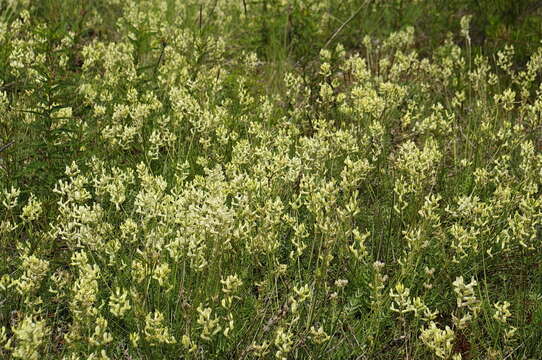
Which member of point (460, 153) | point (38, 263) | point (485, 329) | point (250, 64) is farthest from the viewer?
point (250, 64)

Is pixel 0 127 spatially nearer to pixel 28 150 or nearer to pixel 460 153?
pixel 28 150

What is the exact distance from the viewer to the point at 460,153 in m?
3.69

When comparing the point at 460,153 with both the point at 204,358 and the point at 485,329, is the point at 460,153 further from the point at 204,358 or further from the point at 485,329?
the point at 204,358

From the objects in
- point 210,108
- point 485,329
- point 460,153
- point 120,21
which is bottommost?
point 485,329

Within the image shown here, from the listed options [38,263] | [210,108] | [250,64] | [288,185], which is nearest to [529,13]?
[250,64]

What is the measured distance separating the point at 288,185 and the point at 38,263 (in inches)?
49.3

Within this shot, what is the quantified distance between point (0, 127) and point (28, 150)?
7.6 inches

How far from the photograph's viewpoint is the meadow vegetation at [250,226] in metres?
1.99

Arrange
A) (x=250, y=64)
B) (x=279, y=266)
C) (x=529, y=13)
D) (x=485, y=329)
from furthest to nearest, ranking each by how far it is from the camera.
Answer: (x=529, y=13) < (x=250, y=64) < (x=485, y=329) < (x=279, y=266)

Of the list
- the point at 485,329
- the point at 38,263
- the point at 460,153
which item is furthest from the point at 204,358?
the point at 460,153

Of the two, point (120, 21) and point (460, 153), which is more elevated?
point (120, 21)

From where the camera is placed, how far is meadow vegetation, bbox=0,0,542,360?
6.52ft

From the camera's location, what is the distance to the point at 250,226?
7.19 ft

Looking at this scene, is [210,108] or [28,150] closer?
[28,150]
